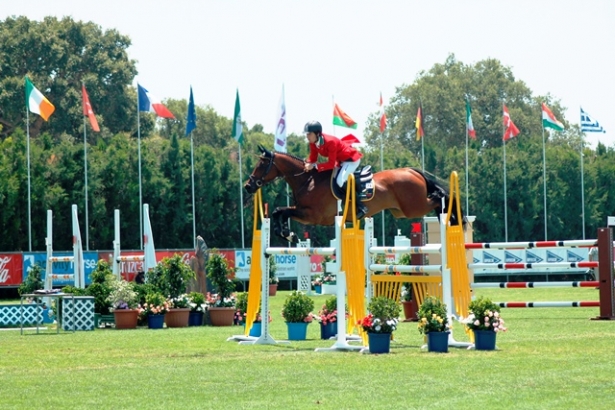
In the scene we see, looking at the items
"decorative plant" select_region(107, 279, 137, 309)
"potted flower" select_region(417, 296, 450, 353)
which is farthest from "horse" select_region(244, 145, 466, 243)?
"decorative plant" select_region(107, 279, 137, 309)

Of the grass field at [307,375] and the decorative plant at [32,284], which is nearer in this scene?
the grass field at [307,375]

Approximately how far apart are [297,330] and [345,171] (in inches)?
88.2

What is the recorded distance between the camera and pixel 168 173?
48812 millimetres

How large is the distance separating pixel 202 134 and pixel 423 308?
64915mm

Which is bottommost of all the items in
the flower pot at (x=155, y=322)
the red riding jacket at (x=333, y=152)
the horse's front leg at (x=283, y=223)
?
the flower pot at (x=155, y=322)

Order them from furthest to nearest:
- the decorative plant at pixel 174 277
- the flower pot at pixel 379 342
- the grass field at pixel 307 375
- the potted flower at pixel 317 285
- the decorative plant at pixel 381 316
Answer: the potted flower at pixel 317 285 → the decorative plant at pixel 174 277 → the flower pot at pixel 379 342 → the decorative plant at pixel 381 316 → the grass field at pixel 307 375

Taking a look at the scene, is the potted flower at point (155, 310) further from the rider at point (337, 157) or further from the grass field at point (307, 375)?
the rider at point (337, 157)

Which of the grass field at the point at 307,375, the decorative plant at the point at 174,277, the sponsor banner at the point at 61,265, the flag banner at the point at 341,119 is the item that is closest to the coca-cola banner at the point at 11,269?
the sponsor banner at the point at 61,265

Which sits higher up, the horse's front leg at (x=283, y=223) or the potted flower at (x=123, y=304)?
the horse's front leg at (x=283, y=223)

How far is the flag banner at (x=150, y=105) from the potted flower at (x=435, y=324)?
25.7 meters

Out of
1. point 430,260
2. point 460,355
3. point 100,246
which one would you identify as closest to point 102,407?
point 460,355

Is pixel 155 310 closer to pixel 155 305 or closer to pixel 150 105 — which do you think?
pixel 155 305

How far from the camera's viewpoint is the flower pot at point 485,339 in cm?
1205

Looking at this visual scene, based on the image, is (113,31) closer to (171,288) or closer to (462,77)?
(462,77)
